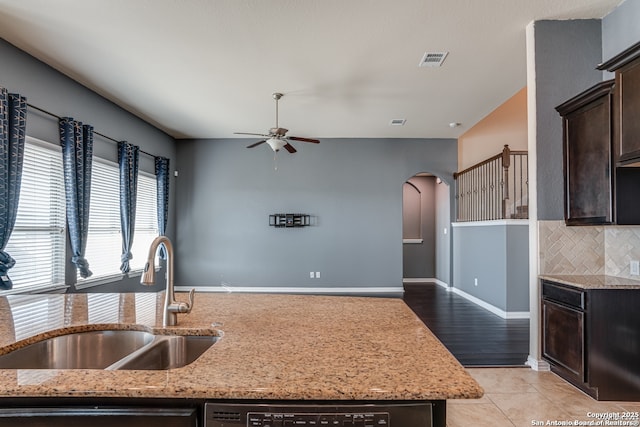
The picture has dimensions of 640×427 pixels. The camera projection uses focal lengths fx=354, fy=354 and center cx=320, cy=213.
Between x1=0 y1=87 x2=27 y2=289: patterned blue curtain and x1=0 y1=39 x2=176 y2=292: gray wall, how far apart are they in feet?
0.90

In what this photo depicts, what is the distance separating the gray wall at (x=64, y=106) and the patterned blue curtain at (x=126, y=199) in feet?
0.45

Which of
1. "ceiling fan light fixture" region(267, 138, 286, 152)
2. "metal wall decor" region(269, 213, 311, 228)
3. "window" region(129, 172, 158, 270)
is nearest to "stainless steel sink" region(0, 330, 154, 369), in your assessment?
"ceiling fan light fixture" region(267, 138, 286, 152)

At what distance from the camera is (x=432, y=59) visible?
372 centimetres

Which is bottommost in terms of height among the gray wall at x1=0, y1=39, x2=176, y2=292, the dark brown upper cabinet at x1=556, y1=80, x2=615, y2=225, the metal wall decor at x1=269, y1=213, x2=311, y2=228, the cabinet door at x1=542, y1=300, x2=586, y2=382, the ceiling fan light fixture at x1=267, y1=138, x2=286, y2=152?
the cabinet door at x1=542, y1=300, x2=586, y2=382

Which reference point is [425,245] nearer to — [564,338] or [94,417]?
[564,338]

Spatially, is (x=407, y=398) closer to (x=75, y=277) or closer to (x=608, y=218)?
(x=608, y=218)

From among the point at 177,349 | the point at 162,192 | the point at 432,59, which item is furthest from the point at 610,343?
the point at 162,192

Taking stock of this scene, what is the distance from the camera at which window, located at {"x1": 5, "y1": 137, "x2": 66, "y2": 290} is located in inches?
139

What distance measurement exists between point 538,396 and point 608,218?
1394 mm

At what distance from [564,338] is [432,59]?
2854 millimetres

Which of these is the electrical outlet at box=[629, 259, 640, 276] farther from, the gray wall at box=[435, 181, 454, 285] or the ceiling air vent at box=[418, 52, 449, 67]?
the gray wall at box=[435, 181, 454, 285]

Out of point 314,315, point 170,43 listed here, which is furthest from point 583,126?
point 170,43

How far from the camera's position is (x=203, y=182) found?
7016mm

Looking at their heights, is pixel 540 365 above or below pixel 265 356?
below
